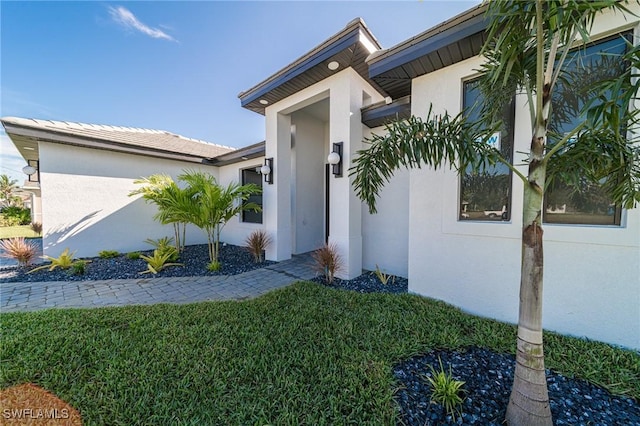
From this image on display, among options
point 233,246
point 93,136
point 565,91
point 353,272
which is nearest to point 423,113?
point 565,91

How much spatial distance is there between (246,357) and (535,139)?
350cm

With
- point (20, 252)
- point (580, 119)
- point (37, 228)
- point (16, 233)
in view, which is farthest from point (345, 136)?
point (16, 233)

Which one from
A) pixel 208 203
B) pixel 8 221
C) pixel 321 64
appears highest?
pixel 321 64

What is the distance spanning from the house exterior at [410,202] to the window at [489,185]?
0.02 meters

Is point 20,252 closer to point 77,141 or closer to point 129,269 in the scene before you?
point 129,269

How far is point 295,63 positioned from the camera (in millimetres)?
5426

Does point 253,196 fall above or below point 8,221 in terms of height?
above

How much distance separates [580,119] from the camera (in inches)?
113

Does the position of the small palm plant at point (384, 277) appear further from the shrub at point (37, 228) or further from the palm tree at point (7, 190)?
the palm tree at point (7, 190)

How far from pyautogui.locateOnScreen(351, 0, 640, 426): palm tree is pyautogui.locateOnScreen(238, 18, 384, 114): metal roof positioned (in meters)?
3.13

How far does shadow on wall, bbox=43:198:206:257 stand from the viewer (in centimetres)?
681

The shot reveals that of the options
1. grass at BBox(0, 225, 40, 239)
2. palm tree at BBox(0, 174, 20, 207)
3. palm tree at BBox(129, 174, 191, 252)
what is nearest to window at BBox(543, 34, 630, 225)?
palm tree at BBox(129, 174, 191, 252)

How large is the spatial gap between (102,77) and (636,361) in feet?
41.7

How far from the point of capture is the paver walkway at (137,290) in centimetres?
407
